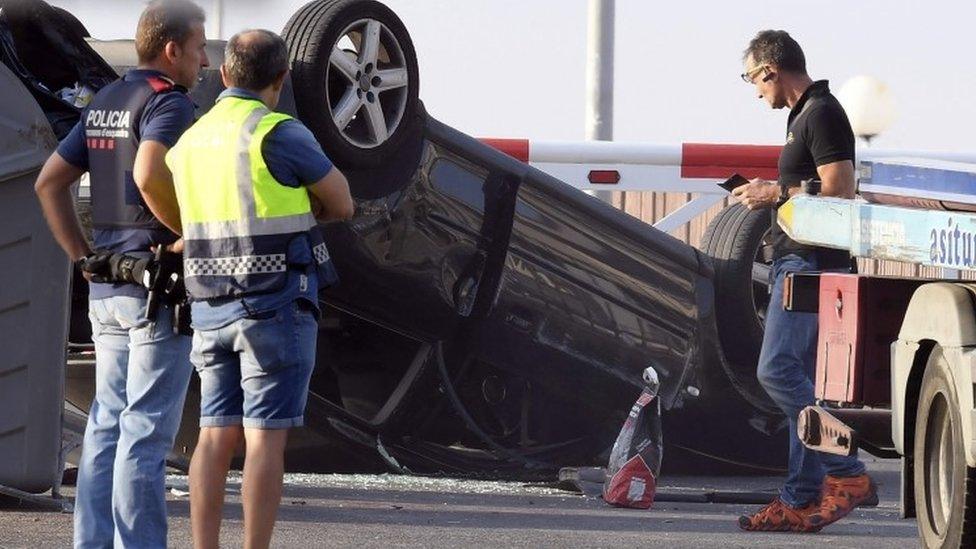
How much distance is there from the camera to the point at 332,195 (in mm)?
5512

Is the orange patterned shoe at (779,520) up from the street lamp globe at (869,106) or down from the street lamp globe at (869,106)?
down

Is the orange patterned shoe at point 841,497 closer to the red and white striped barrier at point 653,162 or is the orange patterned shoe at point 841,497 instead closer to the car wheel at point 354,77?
the car wheel at point 354,77

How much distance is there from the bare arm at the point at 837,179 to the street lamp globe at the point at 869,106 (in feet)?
19.0

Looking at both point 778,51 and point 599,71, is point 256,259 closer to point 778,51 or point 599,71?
point 778,51

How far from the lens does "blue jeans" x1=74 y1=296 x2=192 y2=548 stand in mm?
5586

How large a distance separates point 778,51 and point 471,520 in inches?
81.8

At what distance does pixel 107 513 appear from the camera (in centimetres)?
580

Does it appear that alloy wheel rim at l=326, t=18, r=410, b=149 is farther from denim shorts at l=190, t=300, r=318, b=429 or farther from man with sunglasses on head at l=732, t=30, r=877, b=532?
denim shorts at l=190, t=300, r=318, b=429

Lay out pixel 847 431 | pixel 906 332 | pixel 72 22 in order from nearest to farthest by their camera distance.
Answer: pixel 906 332 → pixel 847 431 → pixel 72 22

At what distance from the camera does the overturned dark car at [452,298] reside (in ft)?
25.7

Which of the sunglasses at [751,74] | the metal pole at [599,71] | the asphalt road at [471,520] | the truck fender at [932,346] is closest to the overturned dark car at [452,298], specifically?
the asphalt road at [471,520]

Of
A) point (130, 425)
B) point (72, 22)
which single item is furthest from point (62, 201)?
point (72, 22)

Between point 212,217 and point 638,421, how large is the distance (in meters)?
3.41

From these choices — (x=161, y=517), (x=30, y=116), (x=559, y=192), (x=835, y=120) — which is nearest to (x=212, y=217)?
(x=161, y=517)
